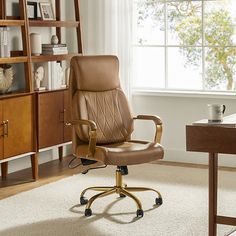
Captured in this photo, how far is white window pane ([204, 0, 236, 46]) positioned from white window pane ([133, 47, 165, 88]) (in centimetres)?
57

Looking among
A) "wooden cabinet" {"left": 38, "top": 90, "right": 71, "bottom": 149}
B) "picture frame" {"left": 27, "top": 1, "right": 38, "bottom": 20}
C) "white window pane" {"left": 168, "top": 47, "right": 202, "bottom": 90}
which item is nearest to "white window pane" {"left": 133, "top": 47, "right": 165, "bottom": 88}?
"white window pane" {"left": 168, "top": 47, "right": 202, "bottom": 90}

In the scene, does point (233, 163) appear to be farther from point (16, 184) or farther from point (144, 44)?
point (16, 184)

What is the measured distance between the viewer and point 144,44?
6.85 m

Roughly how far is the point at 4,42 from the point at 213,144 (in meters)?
2.54

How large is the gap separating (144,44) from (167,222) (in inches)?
109

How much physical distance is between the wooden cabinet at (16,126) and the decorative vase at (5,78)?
0.17m

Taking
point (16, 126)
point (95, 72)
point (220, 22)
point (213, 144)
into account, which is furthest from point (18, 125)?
point (213, 144)

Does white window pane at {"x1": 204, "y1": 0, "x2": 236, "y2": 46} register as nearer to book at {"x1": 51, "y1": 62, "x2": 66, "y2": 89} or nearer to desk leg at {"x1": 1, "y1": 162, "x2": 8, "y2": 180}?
book at {"x1": 51, "y1": 62, "x2": 66, "y2": 89}

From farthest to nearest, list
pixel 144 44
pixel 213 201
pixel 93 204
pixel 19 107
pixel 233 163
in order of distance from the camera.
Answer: pixel 144 44, pixel 233 163, pixel 19 107, pixel 93 204, pixel 213 201

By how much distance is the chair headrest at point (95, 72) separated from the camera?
16.8 feet

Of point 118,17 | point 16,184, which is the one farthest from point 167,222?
point 118,17

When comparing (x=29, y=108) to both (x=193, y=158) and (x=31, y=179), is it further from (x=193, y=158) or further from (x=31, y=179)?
(x=193, y=158)

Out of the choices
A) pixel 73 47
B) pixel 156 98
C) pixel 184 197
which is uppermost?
pixel 73 47

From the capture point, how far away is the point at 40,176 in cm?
604
